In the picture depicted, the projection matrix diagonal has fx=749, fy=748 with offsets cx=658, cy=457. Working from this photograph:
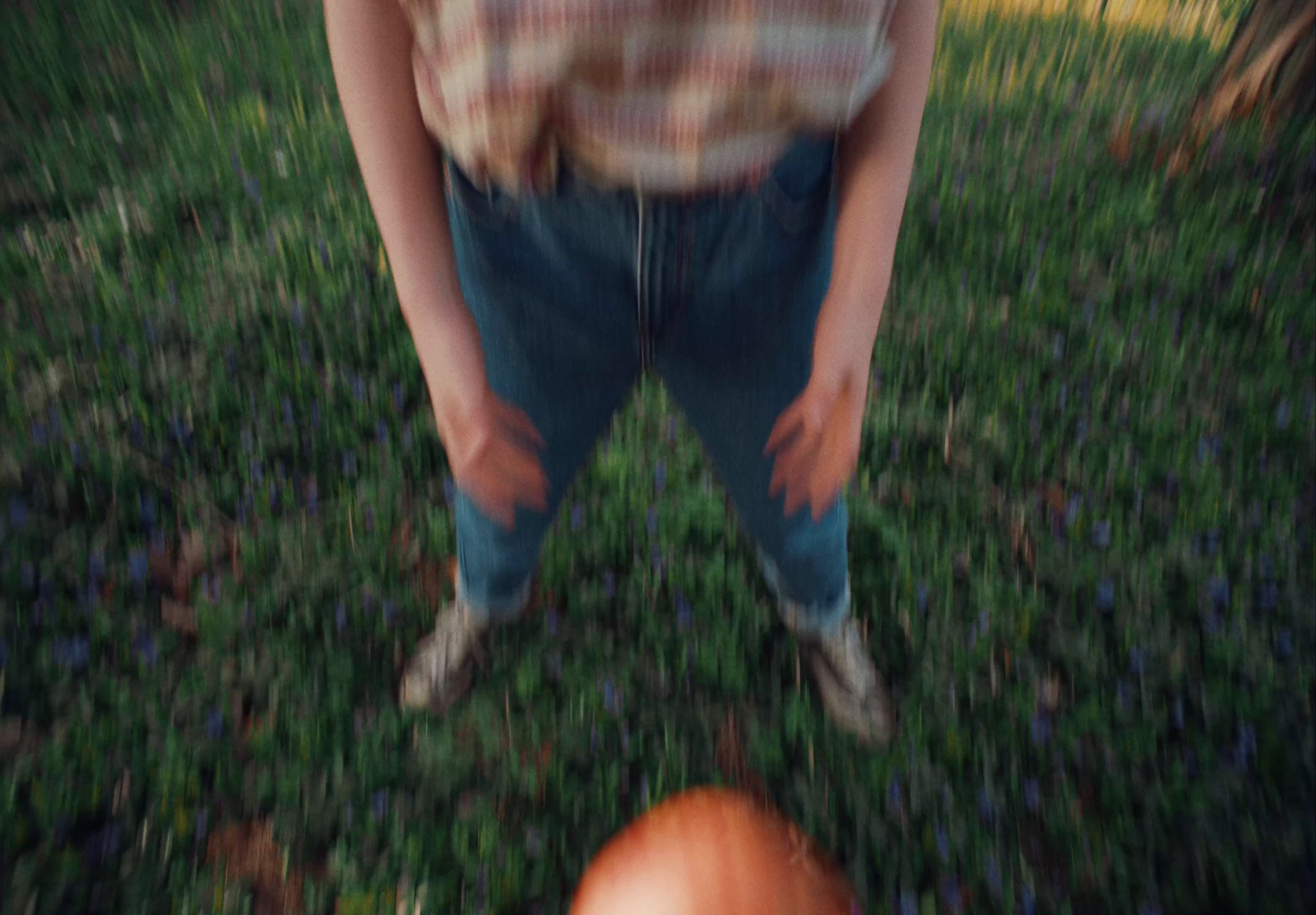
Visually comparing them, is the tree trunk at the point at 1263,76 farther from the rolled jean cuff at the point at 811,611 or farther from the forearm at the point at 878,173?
the forearm at the point at 878,173

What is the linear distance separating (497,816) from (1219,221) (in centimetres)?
376

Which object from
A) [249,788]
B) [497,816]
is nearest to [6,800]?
[249,788]

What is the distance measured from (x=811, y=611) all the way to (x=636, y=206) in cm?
125

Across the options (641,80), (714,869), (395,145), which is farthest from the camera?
(714,869)

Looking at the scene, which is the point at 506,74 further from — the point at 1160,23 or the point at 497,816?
the point at 1160,23

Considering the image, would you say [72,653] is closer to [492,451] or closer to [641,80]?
[492,451]

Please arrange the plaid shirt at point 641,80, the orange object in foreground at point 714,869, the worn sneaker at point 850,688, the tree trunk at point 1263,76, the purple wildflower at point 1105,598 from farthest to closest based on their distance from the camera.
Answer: the tree trunk at point 1263,76 → the purple wildflower at point 1105,598 → the worn sneaker at point 850,688 → the orange object in foreground at point 714,869 → the plaid shirt at point 641,80

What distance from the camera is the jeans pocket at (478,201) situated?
3.55 ft

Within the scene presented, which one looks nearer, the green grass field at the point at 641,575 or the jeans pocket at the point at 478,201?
the jeans pocket at the point at 478,201

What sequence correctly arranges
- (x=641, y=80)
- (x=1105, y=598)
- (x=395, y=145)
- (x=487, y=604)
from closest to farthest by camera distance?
(x=641, y=80) → (x=395, y=145) → (x=487, y=604) → (x=1105, y=598)

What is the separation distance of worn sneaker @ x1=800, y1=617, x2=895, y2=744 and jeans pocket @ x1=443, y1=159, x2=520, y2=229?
4.62ft

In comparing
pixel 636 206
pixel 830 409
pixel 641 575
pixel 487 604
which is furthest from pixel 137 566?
pixel 830 409

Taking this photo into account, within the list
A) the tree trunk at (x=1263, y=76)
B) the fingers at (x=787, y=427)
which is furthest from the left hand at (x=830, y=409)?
the tree trunk at (x=1263, y=76)

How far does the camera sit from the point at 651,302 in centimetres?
121
